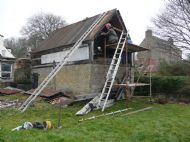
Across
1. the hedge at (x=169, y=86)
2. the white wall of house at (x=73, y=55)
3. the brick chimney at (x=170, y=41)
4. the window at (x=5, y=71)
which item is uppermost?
the brick chimney at (x=170, y=41)

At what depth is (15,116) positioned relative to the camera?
12.0 m

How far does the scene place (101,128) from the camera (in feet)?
32.1

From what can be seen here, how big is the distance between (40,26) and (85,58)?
108 feet

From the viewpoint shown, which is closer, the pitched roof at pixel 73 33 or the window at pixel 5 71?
the pitched roof at pixel 73 33

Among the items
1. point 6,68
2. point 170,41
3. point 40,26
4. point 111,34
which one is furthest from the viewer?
point 40,26

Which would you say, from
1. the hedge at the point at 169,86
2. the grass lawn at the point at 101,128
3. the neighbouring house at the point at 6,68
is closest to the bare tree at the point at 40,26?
the neighbouring house at the point at 6,68

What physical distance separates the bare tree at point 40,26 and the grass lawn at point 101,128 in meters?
35.6

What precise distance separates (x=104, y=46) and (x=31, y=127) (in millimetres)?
10381

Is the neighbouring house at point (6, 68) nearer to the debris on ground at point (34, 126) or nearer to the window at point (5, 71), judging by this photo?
the window at point (5, 71)

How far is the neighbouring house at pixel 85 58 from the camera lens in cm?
1761

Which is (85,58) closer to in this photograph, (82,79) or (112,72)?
(82,79)

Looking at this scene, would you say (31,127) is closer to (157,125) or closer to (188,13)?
(157,125)

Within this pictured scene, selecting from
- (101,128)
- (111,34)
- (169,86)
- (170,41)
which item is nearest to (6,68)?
(111,34)

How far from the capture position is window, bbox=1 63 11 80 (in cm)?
2505
